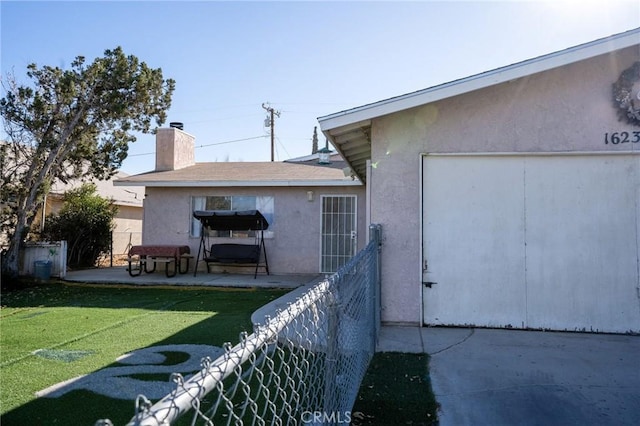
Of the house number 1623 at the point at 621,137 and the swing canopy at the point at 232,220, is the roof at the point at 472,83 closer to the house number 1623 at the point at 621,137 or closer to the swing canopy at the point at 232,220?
the house number 1623 at the point at 621,137

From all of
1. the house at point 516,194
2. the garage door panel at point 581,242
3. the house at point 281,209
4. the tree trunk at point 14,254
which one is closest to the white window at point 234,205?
the house at point 281,209

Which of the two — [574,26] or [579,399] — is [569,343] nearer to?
[579,399]

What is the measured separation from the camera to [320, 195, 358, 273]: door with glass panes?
13141mm

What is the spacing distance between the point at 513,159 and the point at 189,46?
24.2 feet

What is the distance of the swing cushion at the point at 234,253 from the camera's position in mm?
12578

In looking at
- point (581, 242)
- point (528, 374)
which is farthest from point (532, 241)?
point (528, 374)

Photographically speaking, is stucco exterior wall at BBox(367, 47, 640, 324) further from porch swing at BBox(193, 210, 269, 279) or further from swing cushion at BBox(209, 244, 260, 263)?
swing cushion at BBox(209, 244, 260, 263)

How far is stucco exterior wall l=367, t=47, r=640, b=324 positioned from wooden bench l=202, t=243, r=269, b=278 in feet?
22.9

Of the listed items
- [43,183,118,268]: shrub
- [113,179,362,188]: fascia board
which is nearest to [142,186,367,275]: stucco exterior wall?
[113,179,362,188]: fascia board

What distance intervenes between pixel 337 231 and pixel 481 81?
7957mm

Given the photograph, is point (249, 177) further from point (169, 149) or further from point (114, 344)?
point (114, 344)

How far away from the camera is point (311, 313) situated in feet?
7.27

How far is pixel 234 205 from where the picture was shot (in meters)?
13.6

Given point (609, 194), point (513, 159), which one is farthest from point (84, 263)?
point (609, 194)
